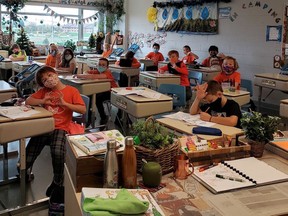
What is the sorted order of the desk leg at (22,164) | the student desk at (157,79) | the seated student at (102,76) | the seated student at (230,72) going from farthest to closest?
the student desk at (157,79) < the seated student at (102,76) < the seated student at (230,72) < the desk leg at (22,164)

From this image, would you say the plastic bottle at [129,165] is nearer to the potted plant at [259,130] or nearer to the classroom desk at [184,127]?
the potted plant at [259,130]

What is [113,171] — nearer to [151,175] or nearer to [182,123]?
[151,175]

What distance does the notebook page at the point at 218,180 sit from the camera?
1514 mm

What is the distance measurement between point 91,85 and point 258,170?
3.25 metres

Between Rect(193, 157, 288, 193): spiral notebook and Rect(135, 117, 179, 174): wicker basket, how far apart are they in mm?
134

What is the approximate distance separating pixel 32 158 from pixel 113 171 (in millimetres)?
1695

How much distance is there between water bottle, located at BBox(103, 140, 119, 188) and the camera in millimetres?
1425

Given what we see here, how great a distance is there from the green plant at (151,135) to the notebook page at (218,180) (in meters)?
0.22

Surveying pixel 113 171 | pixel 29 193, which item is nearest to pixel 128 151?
pixel 113 171

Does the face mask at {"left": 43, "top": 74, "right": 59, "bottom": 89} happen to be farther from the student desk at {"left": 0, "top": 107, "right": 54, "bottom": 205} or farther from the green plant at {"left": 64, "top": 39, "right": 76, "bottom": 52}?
the green plant at {"left": 64, "top": 39, "right": 76, "bottom": 52}

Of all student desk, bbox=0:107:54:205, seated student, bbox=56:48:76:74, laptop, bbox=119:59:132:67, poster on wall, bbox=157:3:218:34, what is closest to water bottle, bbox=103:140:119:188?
student desk, bbox=0:107:54:205

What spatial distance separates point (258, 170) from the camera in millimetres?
1703

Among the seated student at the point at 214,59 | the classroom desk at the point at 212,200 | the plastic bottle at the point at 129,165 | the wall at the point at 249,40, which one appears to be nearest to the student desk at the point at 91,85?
the seated student at the point at 214,59

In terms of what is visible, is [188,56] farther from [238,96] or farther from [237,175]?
[237,175]
